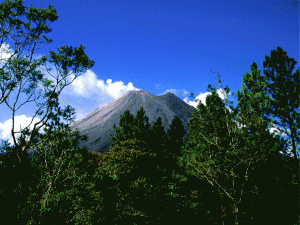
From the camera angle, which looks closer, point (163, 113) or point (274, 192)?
point (274, 192)

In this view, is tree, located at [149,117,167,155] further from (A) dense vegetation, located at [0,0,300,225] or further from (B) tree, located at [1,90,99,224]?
(B) tree, located at [1,90,99,224]

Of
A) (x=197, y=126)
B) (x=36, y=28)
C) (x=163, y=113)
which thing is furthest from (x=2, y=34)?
(x=163, y=113)

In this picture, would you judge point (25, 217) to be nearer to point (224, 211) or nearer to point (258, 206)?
point (224, 211)

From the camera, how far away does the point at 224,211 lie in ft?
36.4

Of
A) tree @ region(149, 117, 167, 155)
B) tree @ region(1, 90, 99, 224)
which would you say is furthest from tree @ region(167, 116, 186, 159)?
tree @ region(1, 90, 99, 224)

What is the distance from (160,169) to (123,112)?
114m

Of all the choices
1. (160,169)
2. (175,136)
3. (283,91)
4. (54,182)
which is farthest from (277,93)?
(175,136)

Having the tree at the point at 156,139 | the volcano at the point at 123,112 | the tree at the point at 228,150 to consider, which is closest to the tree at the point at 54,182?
the tree at the point at 156,139

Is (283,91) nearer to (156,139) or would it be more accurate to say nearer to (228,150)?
(228,150)

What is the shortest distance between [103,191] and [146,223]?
2955 millimetres

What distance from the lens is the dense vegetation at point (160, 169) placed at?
28.8ft

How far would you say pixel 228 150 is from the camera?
991 centimetres

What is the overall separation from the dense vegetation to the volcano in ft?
234

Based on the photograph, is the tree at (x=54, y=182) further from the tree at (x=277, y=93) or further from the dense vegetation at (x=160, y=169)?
the tree at (x=277, y=93)
